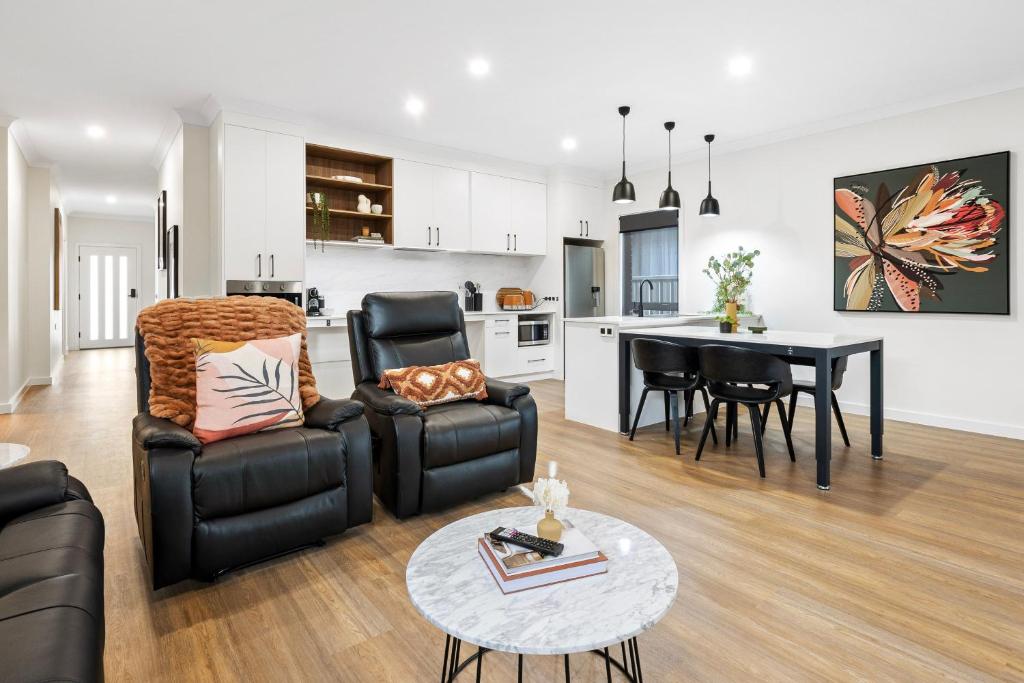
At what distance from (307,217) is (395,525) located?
12.6 ft

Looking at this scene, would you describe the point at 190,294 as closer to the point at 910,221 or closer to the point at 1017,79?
the point at 910,221

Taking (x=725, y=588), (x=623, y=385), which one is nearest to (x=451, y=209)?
(x=623, y=385)

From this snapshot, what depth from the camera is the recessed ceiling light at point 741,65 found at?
3.79 metres

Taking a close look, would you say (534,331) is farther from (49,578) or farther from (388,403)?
(49,578)

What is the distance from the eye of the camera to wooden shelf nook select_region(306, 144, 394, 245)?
5473 mm

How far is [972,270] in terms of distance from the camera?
4.33 metres

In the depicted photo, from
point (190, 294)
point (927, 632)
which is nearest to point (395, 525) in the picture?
point (927, 632)

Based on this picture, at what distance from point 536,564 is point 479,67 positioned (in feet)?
11.9

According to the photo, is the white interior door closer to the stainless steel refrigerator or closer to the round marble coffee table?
the stainless steel refrigerator

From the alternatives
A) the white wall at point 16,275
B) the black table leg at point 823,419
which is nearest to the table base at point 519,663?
the black table leg at point 823,419

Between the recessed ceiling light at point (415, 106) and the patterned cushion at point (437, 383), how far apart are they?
2.63 metres

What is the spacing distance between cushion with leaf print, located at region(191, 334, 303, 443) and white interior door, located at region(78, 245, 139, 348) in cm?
1049

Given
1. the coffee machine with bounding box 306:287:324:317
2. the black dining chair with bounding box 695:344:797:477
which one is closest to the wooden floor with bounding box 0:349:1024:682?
the black dining chair with bounding box 695:344:797:477

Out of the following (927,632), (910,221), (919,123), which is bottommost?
(927,632)
